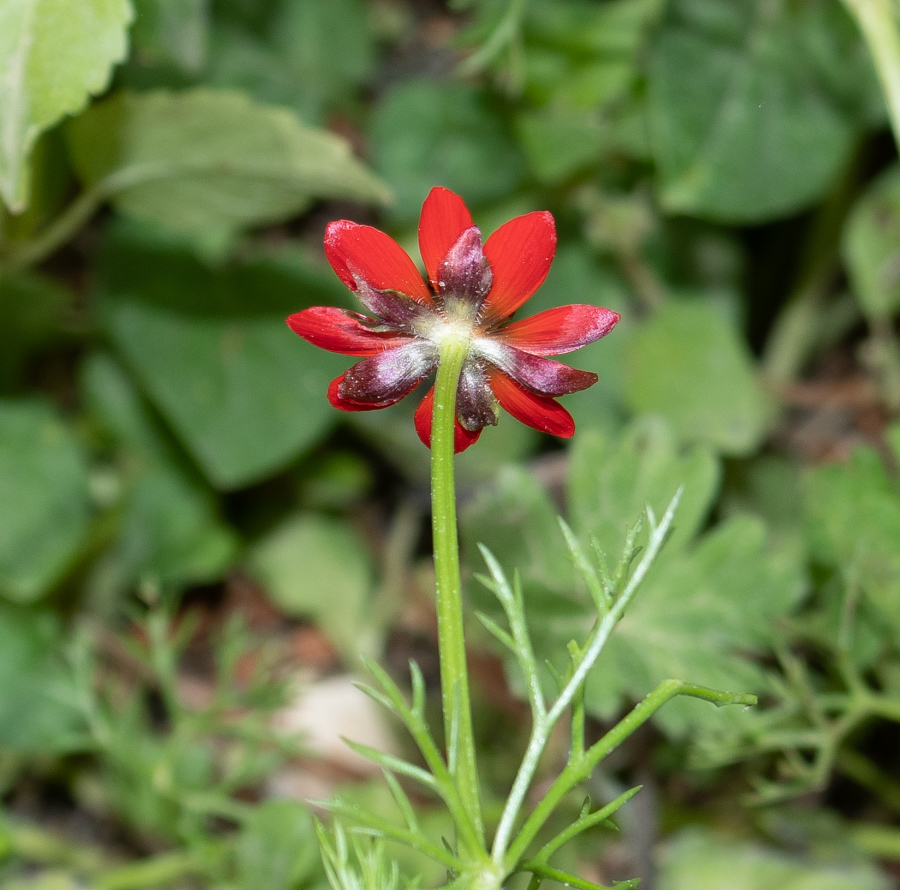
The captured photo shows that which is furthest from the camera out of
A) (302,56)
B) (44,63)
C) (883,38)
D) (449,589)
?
(302,56)

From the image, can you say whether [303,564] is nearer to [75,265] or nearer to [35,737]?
[35,737]

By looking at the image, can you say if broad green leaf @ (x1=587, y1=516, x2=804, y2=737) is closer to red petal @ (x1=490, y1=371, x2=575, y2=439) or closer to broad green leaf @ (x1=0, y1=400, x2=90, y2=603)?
red petal @ (x1=490, y1=371, x2=575, y2=439)

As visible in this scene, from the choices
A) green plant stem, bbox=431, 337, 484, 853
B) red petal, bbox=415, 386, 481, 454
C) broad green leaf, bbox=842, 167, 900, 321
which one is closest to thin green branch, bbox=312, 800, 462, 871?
green plant stem, bbox=431, 337, 484, 853

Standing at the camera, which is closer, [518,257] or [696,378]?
[518,257]

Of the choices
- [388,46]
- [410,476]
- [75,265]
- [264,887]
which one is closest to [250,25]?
[388,46]

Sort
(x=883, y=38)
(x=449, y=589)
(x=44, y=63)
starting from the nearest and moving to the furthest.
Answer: (x=449, y=589) → (x=44, y=63) → (x=883, y=38)

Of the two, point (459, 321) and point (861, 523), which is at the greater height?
point (459, 321)

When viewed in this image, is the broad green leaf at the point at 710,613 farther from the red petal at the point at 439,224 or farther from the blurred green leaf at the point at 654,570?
the red petal at the point at 439,224

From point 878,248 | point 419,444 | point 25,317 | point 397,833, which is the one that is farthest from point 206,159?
point 878,248

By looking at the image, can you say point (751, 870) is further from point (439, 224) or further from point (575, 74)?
point (575, 74)

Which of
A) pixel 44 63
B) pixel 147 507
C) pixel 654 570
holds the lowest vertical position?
pixel 147 507
